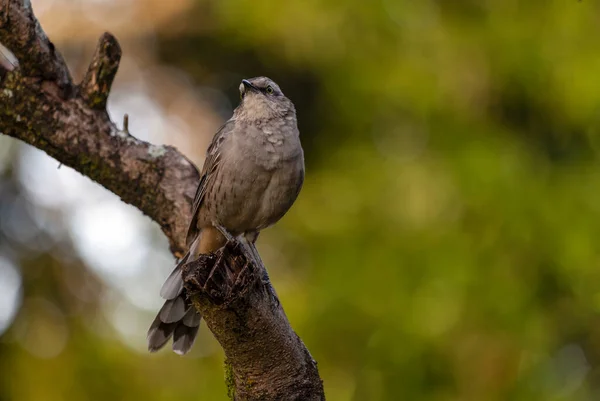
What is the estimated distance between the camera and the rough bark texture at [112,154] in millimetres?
3771

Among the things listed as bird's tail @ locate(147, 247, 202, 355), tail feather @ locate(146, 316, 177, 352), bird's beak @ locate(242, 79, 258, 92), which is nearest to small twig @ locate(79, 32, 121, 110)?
bird's beak @ locate(242, 79, 258, 92)

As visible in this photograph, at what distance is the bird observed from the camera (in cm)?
479

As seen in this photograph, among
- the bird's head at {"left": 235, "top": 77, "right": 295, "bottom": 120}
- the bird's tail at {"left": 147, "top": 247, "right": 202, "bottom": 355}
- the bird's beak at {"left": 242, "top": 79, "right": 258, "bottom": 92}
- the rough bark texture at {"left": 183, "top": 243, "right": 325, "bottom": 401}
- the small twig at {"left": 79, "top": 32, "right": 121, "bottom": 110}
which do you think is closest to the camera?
the rough bark texture at {"left": 183, "top": 243, "right": 325, "bottom": 401}

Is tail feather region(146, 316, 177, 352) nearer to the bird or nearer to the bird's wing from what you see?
the bird

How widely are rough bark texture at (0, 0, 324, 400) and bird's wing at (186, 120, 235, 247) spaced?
5cm

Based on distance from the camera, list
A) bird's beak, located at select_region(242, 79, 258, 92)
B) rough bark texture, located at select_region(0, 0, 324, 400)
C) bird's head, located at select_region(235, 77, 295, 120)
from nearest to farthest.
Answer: rough bark texture, located at select_region(0, 0, 324, 400) < bird's head, located at select_region(235, 77, 295, 120) < bird's beak, located at select_region(242, 79, 258, 92)

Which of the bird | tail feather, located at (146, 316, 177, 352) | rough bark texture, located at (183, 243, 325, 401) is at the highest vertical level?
the bird

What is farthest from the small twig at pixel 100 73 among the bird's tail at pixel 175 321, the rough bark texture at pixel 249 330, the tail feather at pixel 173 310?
the rough bark texture at pixel 249 330

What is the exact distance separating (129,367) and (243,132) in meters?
2.20

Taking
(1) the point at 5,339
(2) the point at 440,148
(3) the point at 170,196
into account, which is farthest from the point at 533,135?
(1) the point at 5,339

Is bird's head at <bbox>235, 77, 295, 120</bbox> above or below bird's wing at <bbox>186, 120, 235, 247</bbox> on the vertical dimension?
above

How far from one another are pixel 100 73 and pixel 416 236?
2462mm

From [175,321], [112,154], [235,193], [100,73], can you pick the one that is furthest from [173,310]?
[100,73]

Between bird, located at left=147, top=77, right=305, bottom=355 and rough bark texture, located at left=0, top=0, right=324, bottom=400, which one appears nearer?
rough bark texture, located at left=0, top=0, right=324, bottom=400
